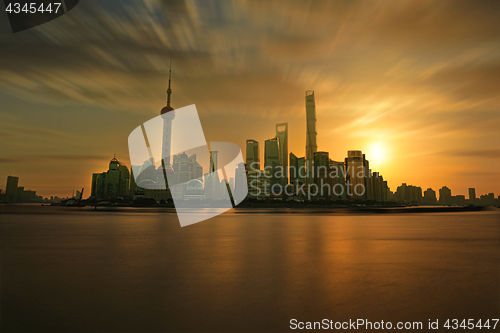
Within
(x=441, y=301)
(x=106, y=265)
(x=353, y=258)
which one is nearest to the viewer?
(x=441, y=301)

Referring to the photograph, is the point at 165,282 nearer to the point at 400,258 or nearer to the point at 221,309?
the point at 221,309

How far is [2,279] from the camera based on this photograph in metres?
10.9

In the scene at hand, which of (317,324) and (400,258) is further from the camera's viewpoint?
(400,258)

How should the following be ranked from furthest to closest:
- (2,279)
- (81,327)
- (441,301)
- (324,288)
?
(2,279), (324,288), (441,301), (81,327)

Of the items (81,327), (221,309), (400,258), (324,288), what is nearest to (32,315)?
(81,327)

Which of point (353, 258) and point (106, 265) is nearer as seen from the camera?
point (106, 265)

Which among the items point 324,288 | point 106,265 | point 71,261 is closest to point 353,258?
point 324,288

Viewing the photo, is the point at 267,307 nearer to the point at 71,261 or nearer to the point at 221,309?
the point at 221,309

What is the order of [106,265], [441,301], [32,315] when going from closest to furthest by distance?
[32,315] → [441,301] → [106,265]

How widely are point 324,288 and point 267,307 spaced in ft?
9.34

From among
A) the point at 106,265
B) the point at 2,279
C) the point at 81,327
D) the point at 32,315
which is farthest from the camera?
the point at 106,265

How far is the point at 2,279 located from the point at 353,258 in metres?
15.9

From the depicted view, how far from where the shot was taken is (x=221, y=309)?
25.6 feet

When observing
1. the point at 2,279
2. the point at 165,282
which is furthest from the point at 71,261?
the point at 165,282
